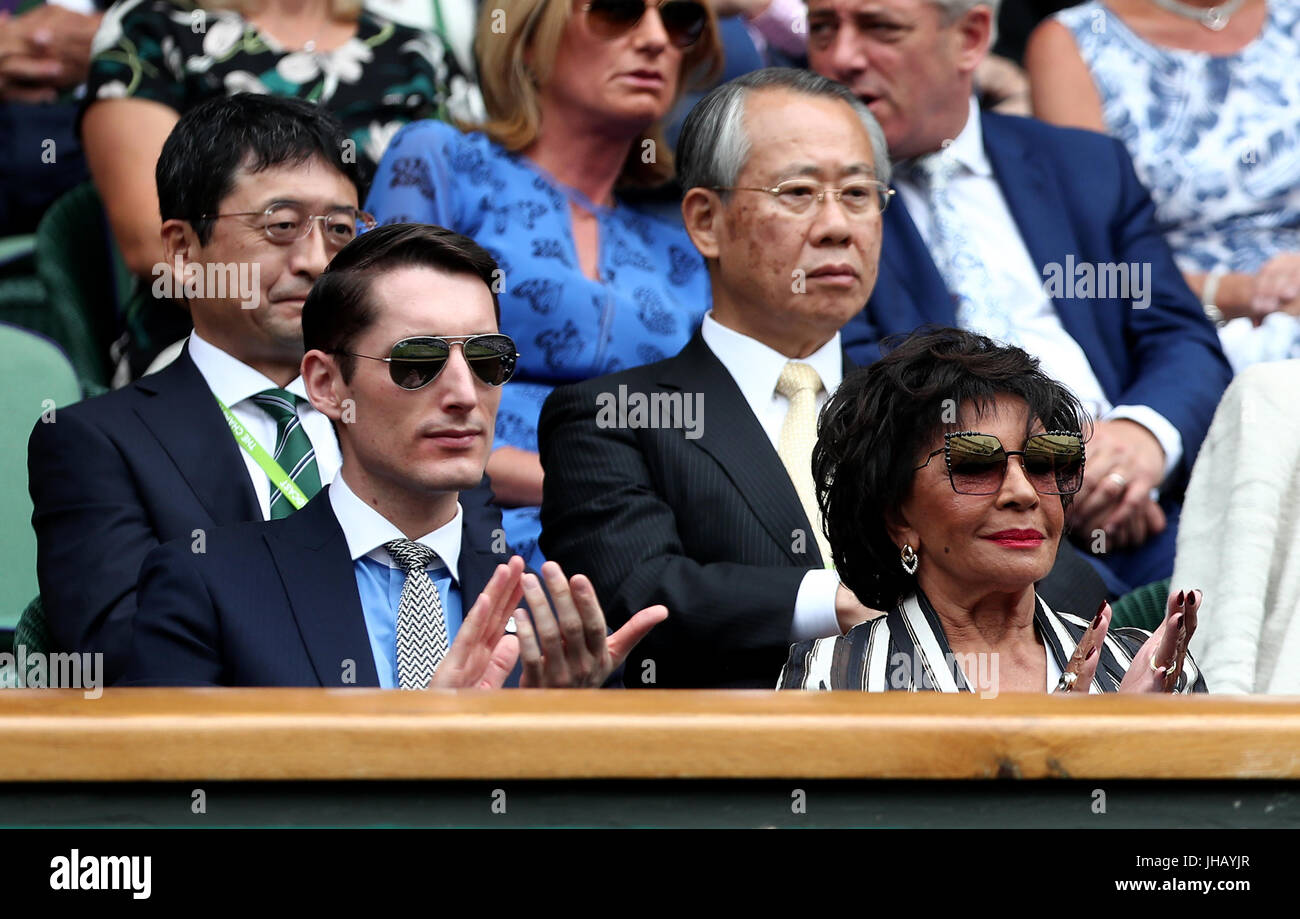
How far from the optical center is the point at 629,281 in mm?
3838

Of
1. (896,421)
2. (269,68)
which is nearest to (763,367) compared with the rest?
(896,421)

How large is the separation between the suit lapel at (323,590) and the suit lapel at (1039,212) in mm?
1797

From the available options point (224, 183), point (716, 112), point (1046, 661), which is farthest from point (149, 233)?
point (1046, 661)

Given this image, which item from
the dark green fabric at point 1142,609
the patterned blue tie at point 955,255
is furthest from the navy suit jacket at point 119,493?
the patterned blue tie at point 955,255

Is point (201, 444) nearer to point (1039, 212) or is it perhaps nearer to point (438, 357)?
point (438, 357)

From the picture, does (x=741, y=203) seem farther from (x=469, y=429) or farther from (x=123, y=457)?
(x=123, y=457)

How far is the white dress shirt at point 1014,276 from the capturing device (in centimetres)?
369

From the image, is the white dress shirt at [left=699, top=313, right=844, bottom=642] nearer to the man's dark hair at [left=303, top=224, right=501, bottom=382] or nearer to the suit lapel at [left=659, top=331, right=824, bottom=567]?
the suit lapel at [left=659, top=331, right=824, bottom=567]

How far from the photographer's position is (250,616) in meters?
2.57

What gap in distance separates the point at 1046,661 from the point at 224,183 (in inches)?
64.0

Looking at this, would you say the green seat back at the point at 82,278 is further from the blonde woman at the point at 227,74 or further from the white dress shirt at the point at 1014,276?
the white dress shirt at the point at 1014,276

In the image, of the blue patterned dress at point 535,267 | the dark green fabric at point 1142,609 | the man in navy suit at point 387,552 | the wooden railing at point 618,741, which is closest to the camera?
the wooden railing at point 618,741

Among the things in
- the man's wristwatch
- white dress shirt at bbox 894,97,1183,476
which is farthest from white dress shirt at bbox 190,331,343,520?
the man's wristwatch

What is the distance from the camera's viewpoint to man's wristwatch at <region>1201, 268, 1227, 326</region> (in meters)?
4.15
